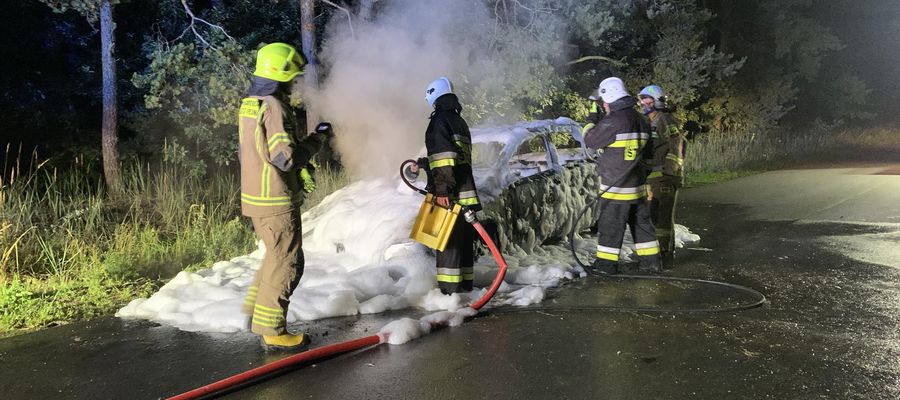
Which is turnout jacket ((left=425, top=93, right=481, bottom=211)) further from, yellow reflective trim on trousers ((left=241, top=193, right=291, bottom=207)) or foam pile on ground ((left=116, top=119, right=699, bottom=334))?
yellow reflective trim on trousers ((left=241, top=193, right=291, bottom=207))

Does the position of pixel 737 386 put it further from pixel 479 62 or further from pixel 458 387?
pixel 479 62

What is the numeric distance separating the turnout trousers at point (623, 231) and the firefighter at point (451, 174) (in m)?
1.48

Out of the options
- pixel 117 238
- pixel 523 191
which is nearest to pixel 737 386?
pixel 523 191

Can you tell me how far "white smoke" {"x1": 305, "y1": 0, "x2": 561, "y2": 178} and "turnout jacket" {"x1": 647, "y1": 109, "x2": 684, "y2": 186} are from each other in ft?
11.8

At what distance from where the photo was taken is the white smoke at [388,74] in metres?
9.73

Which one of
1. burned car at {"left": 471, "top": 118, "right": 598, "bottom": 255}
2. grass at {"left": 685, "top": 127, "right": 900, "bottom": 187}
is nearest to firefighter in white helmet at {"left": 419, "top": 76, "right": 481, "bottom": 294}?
burned car at {"left": 471, "top": 118, "right": 598, "bottom": 255}

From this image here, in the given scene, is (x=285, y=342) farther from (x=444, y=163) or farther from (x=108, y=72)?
(x=108, y=72)

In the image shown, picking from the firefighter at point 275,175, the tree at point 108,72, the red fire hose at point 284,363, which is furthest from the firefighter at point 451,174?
the tree at point 108,72

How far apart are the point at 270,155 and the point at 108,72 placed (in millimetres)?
7680

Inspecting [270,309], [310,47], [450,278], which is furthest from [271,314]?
[310,47]

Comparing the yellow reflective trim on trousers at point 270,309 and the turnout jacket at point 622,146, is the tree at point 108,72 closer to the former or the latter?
the yellow reflective trim on trousers at point 270,309

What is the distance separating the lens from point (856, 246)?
7492 mm

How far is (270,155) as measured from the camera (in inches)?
153

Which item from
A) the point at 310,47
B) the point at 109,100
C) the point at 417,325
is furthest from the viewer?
the point at 310,47
